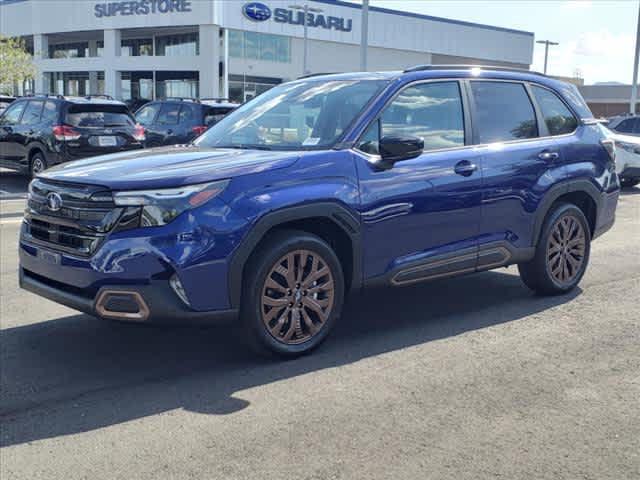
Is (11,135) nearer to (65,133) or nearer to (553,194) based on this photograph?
(65,133)

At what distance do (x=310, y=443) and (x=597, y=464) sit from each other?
1.34m

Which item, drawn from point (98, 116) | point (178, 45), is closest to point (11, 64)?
point (178, 45)

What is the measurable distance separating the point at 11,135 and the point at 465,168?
1185cm

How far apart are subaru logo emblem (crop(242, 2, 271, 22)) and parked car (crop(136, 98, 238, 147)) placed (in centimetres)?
3456

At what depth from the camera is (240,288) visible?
4488 millimetres

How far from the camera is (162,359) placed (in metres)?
4.92

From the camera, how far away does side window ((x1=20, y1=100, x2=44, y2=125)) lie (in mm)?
14409

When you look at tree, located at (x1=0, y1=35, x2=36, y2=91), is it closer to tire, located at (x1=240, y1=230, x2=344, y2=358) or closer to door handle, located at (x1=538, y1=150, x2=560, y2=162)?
door handle, located at (x1=538, y1=150, x2=560, y2=162)

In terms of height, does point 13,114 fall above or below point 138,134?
above

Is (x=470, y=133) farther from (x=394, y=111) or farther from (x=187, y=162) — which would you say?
(x=187, y=162)

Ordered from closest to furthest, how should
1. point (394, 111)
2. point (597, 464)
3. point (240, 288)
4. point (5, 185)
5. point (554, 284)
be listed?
point (597, 464) → point (240, 288) → point (394, 111) → point (554, 284) → point (5, 185)

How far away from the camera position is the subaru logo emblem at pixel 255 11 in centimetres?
4925

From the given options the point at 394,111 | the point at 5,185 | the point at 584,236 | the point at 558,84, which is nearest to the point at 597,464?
the point at 394,111

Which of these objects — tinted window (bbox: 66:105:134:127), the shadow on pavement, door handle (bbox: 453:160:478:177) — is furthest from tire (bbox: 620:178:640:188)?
door handle (bbox: 453:160:478:177)
